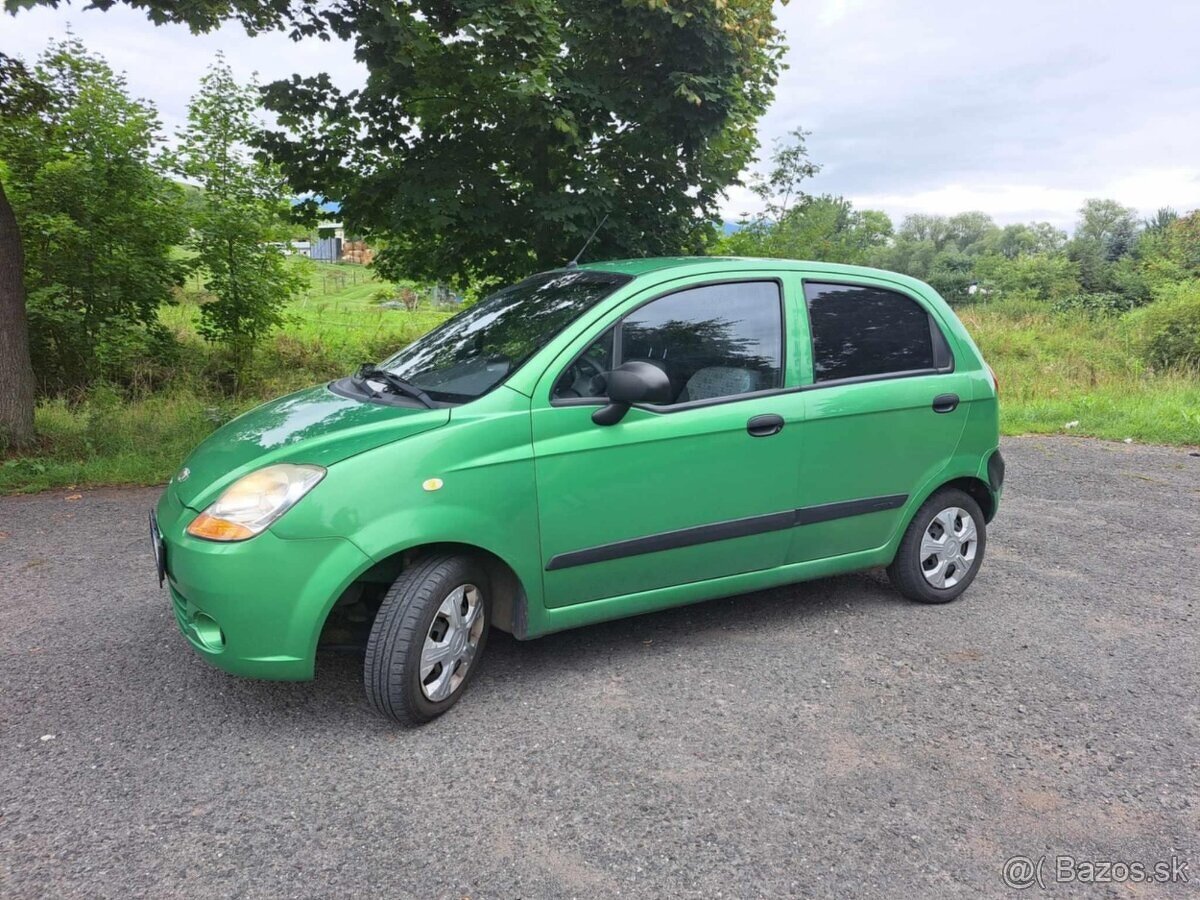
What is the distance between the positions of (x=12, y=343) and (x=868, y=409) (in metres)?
7.31

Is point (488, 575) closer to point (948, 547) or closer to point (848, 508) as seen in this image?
point (848, 508)

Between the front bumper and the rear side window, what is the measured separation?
2.33 m

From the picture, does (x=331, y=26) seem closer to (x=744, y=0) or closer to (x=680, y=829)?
(x=744, y=0)

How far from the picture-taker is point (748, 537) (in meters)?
3.70

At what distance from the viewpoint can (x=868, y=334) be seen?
4.09 m

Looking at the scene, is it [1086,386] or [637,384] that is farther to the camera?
[1086,386]

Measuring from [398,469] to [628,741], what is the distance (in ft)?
4.21

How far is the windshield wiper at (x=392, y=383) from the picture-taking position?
333cm

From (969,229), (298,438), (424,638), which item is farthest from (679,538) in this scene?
(969,229)

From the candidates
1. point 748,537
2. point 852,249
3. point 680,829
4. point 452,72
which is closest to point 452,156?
point 452,72

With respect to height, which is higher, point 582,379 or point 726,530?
point 582,379

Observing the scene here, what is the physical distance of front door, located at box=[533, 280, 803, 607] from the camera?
327 centimetres

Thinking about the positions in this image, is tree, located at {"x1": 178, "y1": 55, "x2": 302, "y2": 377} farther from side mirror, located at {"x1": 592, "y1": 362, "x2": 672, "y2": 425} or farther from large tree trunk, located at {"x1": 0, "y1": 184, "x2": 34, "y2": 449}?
side mirror, located at {"x1": 592, "y1": 362, "x2": 672, "y2": 425}

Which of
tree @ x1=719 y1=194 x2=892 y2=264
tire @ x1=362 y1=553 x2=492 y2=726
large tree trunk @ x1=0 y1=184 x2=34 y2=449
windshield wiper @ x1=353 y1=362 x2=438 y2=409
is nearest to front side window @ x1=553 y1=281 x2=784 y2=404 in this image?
windshield wiper @ x1=353 y1=362 x2=438 y2=409
